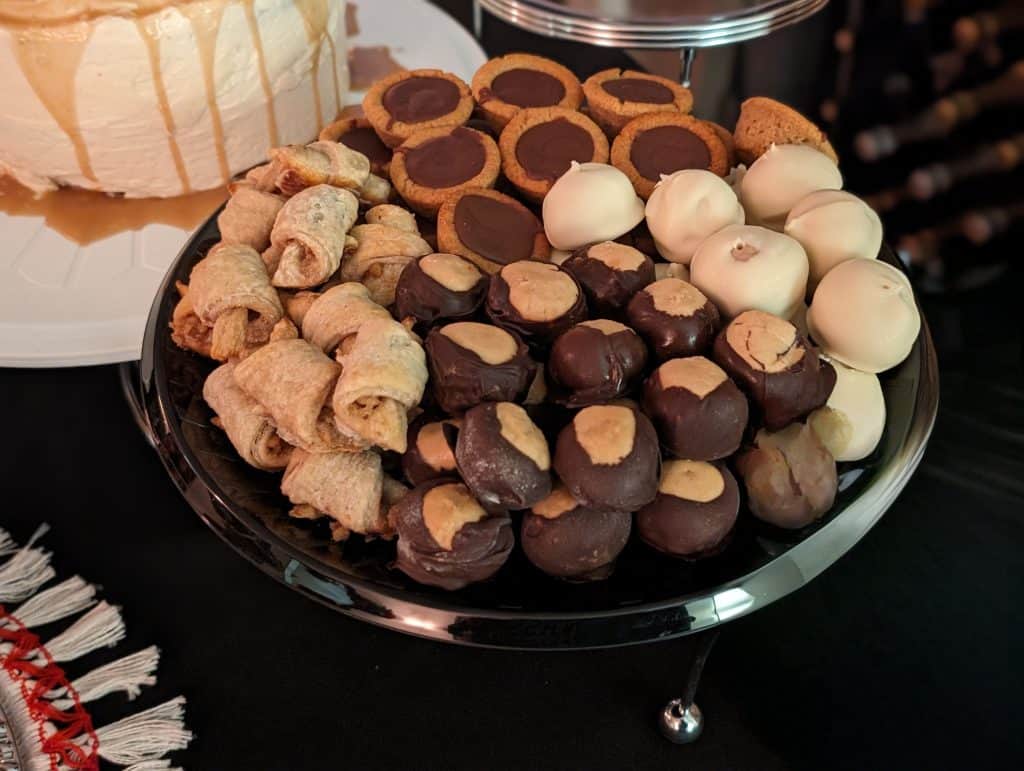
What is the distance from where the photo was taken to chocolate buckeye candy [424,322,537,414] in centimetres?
68

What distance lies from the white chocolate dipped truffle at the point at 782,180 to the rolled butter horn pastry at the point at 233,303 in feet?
1.55

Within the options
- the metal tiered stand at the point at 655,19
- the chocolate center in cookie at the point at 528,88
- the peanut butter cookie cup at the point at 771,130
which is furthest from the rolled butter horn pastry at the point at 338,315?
the metal tiered stand at the point at 655,19

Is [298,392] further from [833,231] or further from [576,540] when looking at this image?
[833,231]

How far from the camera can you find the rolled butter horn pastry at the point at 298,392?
0.70m

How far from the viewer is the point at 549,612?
63 cm

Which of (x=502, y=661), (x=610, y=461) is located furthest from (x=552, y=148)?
(x=502, y=661)

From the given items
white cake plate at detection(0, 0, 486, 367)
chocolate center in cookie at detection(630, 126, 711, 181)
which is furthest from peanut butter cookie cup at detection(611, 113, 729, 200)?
white cake plate at detection(0, 0, 486, 367)

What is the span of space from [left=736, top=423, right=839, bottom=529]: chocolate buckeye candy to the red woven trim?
681 millimetres

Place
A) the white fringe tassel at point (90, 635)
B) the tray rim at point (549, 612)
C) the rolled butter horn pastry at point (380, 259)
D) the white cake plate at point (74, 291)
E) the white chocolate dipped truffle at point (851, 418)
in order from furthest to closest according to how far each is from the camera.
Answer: the white cake plate at point (74, 291) → the white fringe tassel at point (90, 635) → the rolled butter horn pastry at point (380, 259) → the white chocolate dipped truffle at point (851, 418) → the tray rim at point (549, 612)

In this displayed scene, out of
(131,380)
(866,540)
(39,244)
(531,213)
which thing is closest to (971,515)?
(866,540)

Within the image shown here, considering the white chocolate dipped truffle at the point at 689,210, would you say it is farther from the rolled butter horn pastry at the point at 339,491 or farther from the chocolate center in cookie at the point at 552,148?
the rolled butter horn pastry at the point at 339,491

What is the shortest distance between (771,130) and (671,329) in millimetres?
326

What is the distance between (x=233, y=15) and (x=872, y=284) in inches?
32.3

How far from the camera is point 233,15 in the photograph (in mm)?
1086
